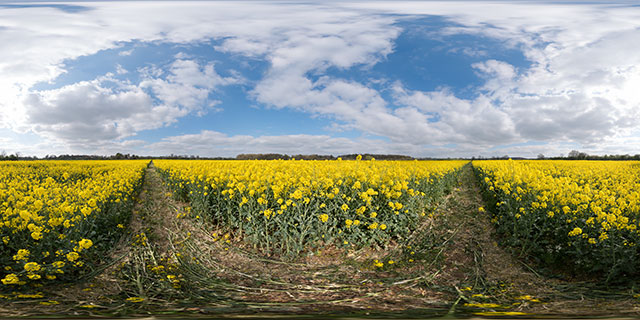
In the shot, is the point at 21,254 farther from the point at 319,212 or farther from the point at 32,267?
the point at 319,212

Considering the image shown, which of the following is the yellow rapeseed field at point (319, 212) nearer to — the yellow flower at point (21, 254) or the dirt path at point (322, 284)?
the dirt path at point (322, 284)

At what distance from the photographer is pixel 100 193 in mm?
7660

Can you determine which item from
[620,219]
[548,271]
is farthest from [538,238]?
[620,219]

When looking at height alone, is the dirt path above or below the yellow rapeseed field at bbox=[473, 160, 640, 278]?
below

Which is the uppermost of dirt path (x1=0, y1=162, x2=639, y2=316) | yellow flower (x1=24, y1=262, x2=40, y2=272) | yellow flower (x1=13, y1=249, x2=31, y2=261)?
yellow flower (x1=13, y1=249, x2=31, y2=261)

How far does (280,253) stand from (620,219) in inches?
196

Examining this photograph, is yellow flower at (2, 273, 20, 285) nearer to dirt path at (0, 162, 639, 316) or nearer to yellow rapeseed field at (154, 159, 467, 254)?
dirt path at (0, 162, 639, 316)

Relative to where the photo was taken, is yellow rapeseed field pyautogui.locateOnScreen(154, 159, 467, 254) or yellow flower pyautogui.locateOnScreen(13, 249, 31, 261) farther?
yellow rapeseed field pyautogui.locateOnScreen(154, 159, 467, 254)

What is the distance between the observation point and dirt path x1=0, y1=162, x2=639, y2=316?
3748 mm

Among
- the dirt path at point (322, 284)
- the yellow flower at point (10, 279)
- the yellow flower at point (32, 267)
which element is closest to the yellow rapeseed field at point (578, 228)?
the dirt path at point (322, 284)

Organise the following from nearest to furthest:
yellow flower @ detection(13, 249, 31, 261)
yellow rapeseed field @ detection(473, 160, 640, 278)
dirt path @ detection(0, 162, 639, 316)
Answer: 1. dirt path @ detection(0, 162, 639, 316)
2. yellow flower @ detection(13, 249, 31, 261)
3. yellow rapeseed field @ detection(473, 160, 640, 278)

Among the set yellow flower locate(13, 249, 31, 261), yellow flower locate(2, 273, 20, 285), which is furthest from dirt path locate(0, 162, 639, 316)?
yellow flower locate(13, 249, 31, 261)

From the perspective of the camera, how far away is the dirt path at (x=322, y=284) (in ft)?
12.3

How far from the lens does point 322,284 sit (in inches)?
185
